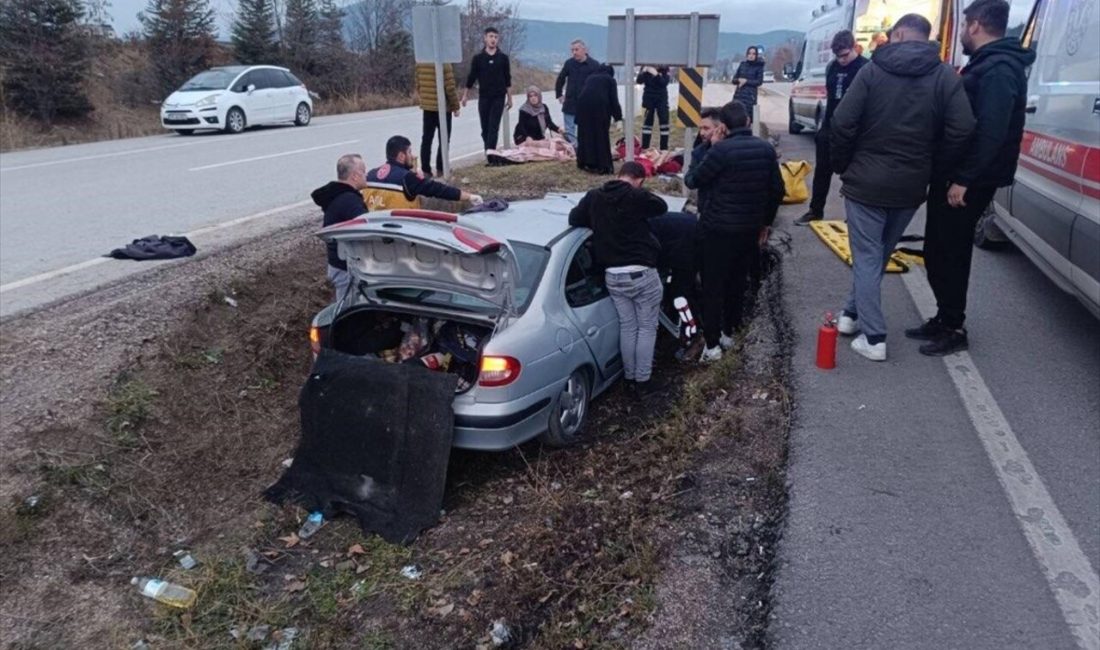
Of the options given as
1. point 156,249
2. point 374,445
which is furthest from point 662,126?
point 374,445

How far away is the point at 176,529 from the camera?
482 centimetres

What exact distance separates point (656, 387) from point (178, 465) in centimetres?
333

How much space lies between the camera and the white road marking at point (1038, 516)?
3.07 meters

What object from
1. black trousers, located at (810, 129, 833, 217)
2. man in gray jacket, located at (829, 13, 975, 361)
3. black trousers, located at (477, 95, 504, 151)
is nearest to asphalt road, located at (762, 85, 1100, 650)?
man in gray jacket, located at (829, 13, 975, 361)

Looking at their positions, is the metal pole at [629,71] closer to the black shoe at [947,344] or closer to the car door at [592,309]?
the car door at [592,309]

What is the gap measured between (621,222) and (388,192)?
2534 mm

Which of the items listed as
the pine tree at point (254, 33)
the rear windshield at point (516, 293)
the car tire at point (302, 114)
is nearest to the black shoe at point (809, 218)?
the rear windshield at point (516, 293)

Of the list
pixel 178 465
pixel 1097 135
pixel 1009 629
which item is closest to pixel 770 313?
pixel 1097 135

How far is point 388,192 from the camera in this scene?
23.4 feet

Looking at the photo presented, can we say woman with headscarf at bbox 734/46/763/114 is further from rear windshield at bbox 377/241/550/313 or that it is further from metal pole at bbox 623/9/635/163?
rear windshield at bbox 377/241/550/313

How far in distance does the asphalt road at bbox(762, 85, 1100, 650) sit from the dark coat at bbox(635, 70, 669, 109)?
344 inches

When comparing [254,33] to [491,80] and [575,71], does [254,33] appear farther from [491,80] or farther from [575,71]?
[575,71]

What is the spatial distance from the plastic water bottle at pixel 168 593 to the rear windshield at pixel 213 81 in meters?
18.9

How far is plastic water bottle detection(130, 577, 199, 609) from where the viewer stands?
409 cm
